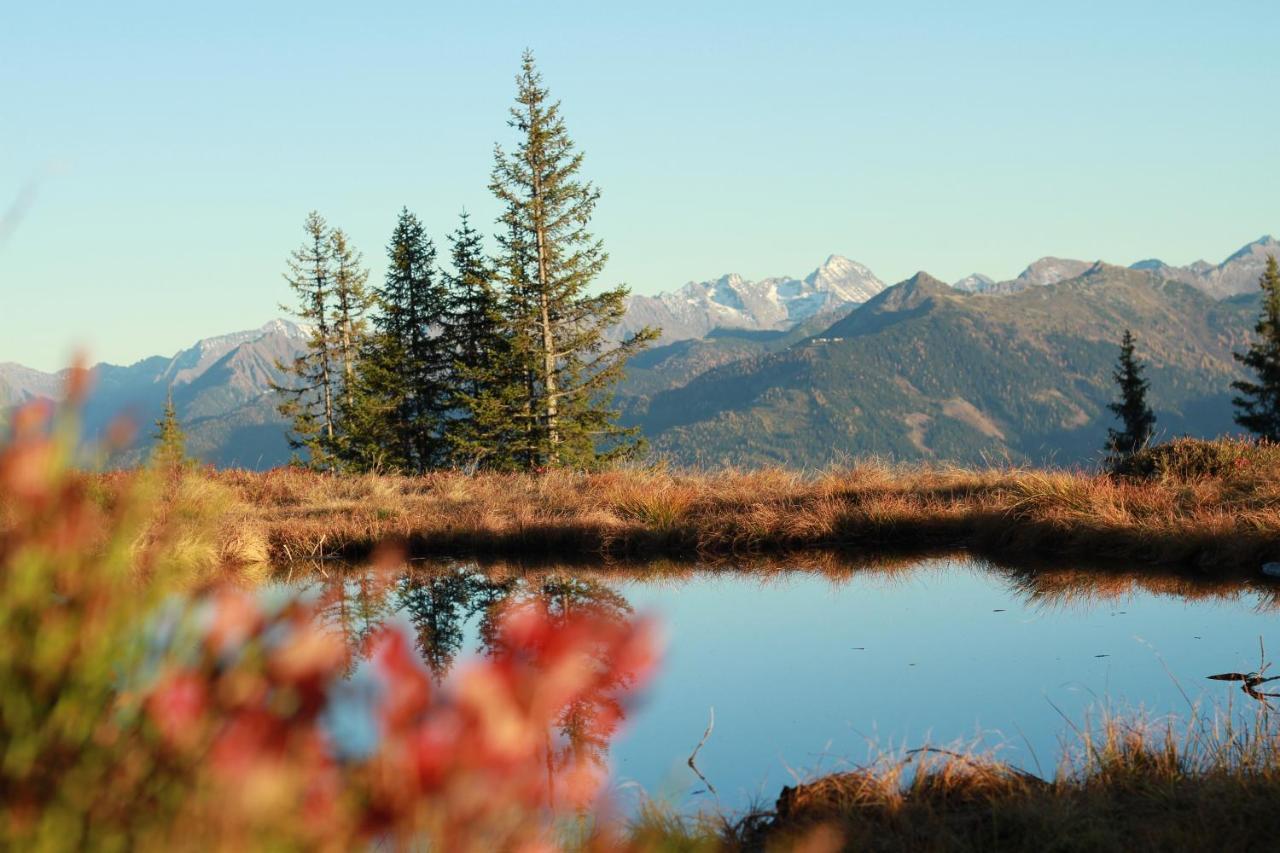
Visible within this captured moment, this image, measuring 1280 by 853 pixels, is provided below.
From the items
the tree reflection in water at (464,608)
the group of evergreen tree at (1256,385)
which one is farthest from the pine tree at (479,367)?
the group of evergreen tree at (1256,385)

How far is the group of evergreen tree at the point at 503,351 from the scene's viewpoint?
38.7 meters

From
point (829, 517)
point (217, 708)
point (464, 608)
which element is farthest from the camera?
point (829, 517)

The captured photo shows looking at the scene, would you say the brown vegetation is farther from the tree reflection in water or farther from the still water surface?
the tree reflection in water

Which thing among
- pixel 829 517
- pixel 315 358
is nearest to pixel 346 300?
pixel 315 358

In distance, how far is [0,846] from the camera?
214 cm

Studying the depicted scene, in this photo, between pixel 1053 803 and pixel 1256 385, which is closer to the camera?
pixel 1053 803

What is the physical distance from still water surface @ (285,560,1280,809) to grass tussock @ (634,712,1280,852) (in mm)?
422

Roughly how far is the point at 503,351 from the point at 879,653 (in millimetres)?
32874

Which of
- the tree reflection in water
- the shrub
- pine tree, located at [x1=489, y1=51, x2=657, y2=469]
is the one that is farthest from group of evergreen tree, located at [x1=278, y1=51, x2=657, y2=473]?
the shrub

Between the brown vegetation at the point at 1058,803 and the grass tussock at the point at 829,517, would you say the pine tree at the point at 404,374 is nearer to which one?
the grass tussock at the point at 829,517

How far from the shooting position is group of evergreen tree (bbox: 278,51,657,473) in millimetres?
38656

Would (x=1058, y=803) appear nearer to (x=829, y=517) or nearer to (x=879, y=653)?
(x=879, y=653)

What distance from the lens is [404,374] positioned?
45.8 meters

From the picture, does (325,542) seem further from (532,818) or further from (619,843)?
(532,818)
